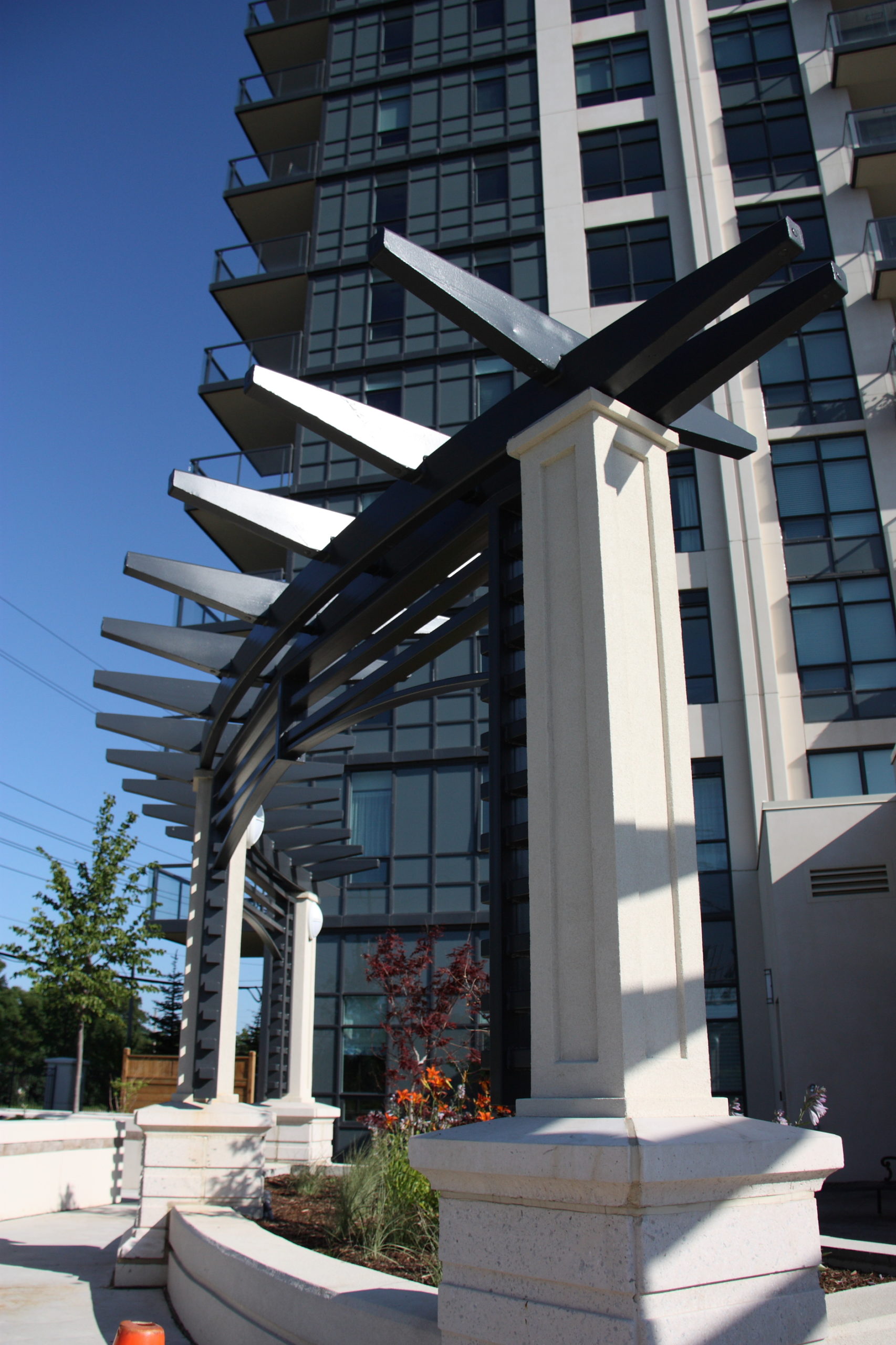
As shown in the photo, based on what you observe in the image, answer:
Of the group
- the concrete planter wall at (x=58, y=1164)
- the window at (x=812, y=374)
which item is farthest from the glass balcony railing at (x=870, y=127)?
the concrete planter wall at (x=58, y=1164)

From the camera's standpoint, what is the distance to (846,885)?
14.2m

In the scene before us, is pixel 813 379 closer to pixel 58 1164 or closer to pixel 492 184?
pixel 492 184

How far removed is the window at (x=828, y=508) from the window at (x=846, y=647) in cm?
37

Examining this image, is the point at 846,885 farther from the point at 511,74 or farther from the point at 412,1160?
the point at 511,74

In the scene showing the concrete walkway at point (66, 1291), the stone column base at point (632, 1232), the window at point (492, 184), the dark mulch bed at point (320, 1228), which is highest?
the window at point (492, 184)

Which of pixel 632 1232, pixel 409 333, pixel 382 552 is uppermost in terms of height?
pixel 409 333

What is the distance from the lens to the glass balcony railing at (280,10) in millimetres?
27125

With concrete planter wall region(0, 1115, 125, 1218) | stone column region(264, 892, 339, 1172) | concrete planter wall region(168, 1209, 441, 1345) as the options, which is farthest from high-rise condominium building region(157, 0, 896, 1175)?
concrete planter wall region(168, 1209, 441, 1345)

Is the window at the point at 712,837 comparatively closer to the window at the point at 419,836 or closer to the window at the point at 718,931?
the window at the point at 718,931

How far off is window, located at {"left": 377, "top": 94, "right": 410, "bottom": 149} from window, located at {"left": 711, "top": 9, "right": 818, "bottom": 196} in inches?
292

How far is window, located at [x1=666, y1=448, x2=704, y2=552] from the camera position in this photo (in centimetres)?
1912

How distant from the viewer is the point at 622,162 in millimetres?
22438

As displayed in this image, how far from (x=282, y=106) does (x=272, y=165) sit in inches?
57.7

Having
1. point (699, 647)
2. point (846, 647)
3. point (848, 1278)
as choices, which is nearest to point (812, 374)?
point (846, 647)
